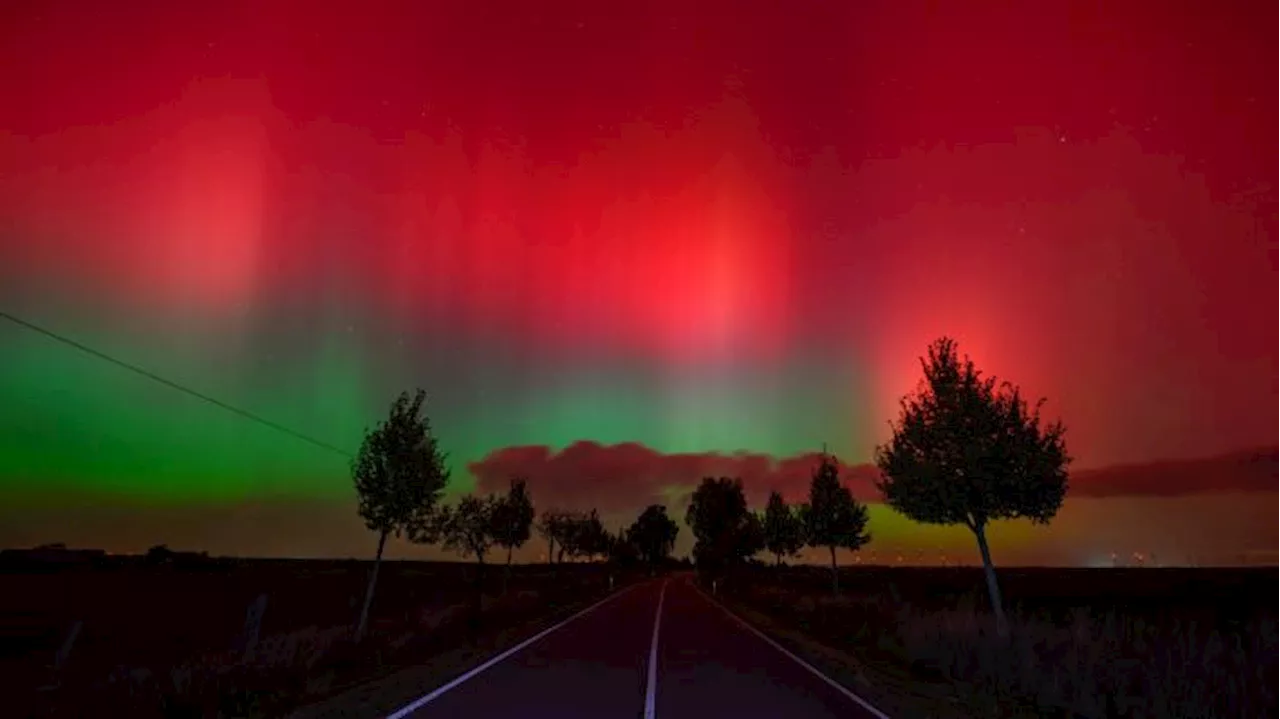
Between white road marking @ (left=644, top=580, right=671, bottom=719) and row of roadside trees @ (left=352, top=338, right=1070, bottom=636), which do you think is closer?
white road marking @ (left=644, top=580, right=671, bottom=719)

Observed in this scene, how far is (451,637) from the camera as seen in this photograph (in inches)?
802

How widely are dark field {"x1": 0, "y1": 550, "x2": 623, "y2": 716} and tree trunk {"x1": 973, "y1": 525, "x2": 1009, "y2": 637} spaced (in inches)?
524

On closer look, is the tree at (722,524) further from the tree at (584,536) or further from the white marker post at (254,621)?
the white marker post at (254,621)

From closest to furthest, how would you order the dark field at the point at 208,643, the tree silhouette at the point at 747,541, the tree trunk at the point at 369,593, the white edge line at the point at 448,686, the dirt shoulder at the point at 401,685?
the white edge line at the point at 448,686, the dirt shoulder at the point at 401,685, the dark field at the point at 208,643, the tree trunk at the point at 369,593, the tree silhouette at the point at 747,541

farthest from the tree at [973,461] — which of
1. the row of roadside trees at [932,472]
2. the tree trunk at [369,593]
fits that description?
the tree trunk at [369,593]

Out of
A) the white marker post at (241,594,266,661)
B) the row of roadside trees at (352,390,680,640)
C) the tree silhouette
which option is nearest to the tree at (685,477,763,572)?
the tree silhouette

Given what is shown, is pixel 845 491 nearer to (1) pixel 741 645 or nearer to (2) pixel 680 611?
(2) pixel 680 611

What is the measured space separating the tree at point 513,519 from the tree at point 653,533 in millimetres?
116848

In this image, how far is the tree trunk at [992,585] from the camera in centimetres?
1704

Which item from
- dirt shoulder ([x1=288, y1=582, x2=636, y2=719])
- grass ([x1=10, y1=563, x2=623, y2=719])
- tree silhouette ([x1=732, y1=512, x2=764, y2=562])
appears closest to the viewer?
dirt shoulder ([x1=288, y1=582, x2=636, y2=719])

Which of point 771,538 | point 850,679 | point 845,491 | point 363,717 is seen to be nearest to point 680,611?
point 845,491

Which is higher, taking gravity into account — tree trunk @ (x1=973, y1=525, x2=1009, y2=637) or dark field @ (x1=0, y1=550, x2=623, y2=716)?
tree trunk @ (x1=973, y1=525, x2=1009, y2=637)

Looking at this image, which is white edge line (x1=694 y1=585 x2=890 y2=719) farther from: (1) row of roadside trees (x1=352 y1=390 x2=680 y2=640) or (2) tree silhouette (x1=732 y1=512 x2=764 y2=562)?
(2) tree silhouette (x1=732 y1=512 x2=764 y2=562)

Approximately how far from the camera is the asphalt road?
9.70 m
